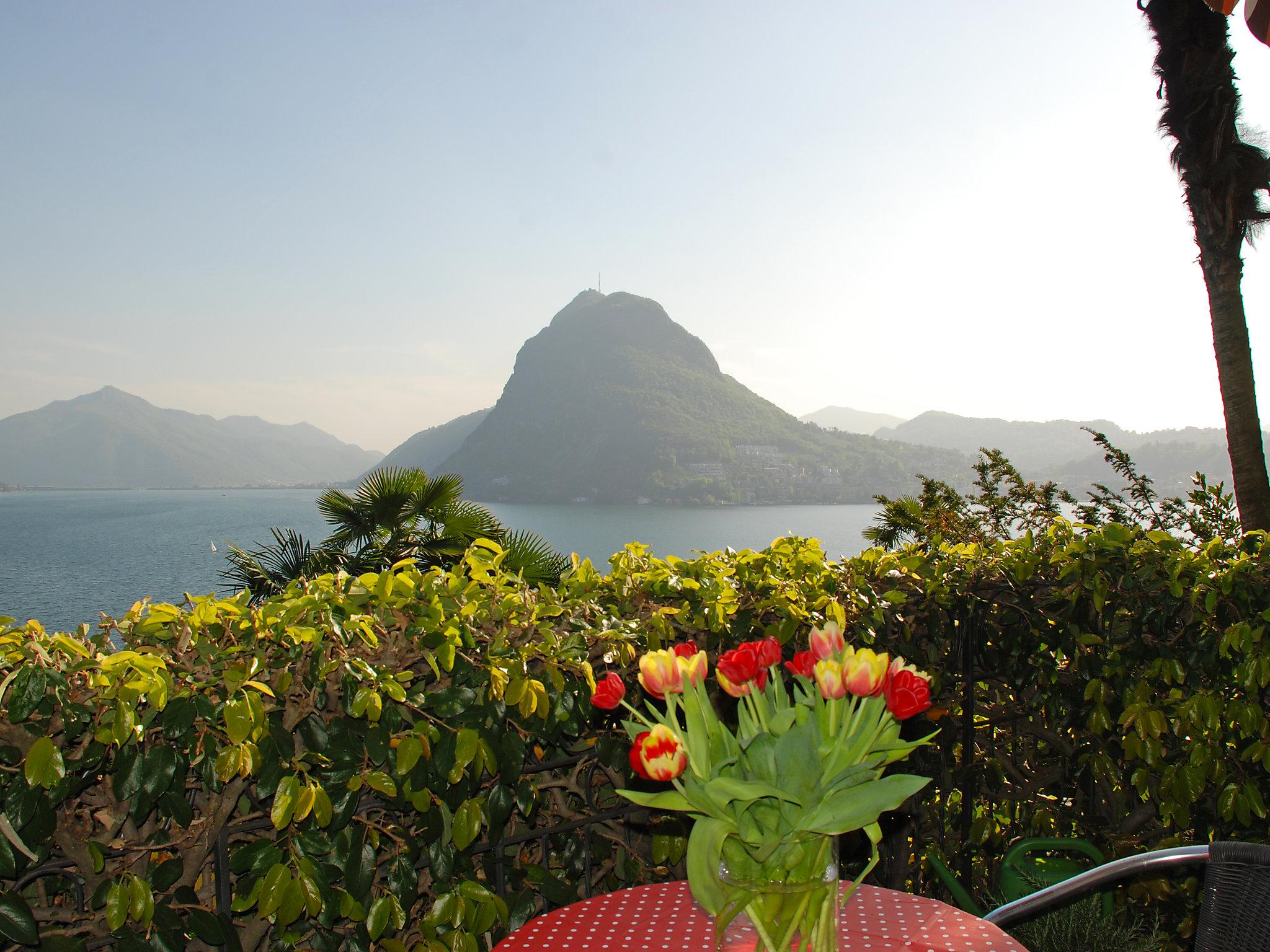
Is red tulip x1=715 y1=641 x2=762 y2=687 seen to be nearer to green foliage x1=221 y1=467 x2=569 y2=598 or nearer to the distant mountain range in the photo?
green foliage x1=221 y1=467 x2=569 y2=598

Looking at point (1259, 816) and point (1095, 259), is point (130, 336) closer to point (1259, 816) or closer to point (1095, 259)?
point (1095, 259)

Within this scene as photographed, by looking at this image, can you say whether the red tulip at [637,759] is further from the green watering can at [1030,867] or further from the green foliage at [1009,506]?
the green foliage at [1009,506]

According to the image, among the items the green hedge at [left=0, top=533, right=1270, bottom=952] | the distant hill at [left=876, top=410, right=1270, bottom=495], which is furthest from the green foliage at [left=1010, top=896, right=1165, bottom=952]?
the distant hill at [left=876, top=410, right=1270, bottom=495]

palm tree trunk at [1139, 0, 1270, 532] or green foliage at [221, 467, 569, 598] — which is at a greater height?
palm tree trunk at [1139, 0, 1270, 532]

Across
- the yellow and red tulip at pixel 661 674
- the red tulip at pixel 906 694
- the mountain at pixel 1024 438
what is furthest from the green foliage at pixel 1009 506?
the mountain at pixel 1024 438

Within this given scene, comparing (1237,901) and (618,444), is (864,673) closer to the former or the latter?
(1237,901)
